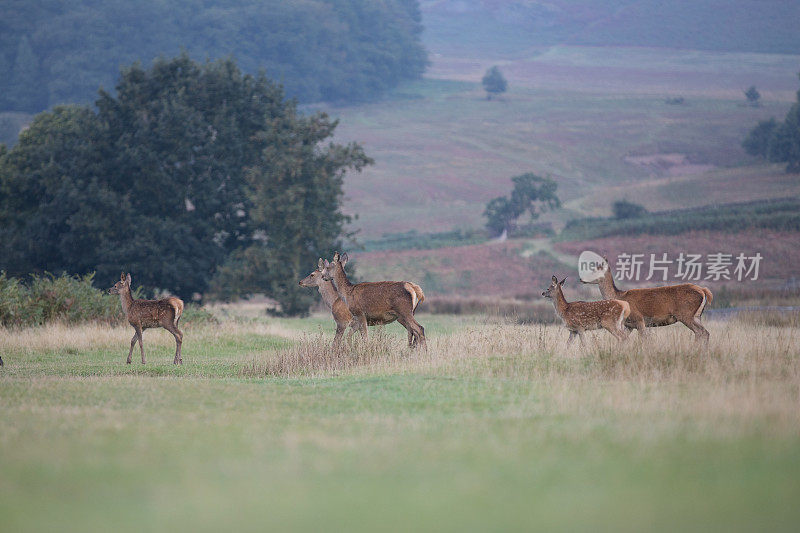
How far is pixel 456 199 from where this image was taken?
108500mm

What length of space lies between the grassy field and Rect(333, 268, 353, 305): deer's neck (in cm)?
255

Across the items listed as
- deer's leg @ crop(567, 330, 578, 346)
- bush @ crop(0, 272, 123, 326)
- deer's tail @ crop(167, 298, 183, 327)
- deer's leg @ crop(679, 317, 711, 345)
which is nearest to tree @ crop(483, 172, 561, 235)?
bush @ crop(0, 272, 123, 326)

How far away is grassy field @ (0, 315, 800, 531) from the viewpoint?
7383 millimetres

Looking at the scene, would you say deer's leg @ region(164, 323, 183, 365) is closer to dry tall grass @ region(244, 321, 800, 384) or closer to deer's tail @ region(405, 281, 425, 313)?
dry tall grass @ region(244, 321, 800, 384)

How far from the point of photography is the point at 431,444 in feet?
32.6

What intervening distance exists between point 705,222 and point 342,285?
57564 millimetres

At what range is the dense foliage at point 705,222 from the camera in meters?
70.4

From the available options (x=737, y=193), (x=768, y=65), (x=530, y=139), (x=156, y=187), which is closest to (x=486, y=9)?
(x=768, y=65)

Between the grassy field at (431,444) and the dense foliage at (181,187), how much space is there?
26.2 meters

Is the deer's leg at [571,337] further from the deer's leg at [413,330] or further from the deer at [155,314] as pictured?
the deer at [155,314]

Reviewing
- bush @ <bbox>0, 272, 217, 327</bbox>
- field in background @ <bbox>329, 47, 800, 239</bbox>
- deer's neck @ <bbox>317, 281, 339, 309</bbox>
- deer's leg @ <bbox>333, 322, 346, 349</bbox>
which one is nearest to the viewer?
deer's leg @ <bbox>333, 322, 346, 349</bbox>

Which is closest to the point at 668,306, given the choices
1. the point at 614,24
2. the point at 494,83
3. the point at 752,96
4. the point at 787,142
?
the point at 787,142

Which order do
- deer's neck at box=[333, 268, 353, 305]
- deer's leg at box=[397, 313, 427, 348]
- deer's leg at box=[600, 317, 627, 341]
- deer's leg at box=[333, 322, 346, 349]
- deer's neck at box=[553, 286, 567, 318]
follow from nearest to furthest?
deer's leg at box=[600, 317, 627, 341], deer's neck at box=[553, 286, 567, 318], deer's leg at box=[333, 322, 346, 349], deer's leg at box=[397, 313, 427, 348], deer's neck at box=[333, 268, 353, 305]

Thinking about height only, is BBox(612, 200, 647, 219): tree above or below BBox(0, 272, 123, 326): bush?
above
